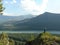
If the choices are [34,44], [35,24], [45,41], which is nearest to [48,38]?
[45,41]

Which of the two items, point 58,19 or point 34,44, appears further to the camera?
point 58,19

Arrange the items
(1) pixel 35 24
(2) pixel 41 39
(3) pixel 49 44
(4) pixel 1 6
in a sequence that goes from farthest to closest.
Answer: (1) pixel 35 24, (2) pixel 41 39, (3) pixel 49 44, (4) pixel 1 6

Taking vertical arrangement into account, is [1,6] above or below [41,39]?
above

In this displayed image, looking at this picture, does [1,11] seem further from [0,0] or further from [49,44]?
[49,44]

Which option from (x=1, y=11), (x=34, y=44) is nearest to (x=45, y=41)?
(x=34, y=44)

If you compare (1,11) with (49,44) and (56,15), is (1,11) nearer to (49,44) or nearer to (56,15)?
(49,44)

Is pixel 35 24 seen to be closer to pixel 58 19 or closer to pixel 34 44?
pixel 58 19

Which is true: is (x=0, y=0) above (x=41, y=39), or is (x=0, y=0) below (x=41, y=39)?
above

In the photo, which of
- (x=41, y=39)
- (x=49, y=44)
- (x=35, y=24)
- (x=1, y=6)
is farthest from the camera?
(x=35, y=24)

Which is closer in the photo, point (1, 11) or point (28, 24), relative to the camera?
point (1, 11)
